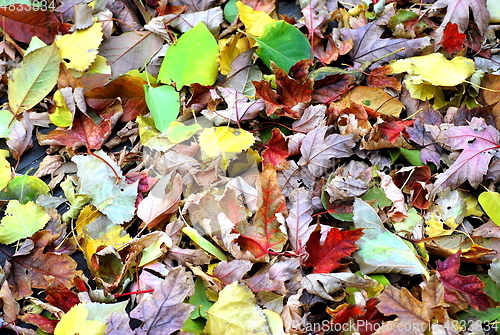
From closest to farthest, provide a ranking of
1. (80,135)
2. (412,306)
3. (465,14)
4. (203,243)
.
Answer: (412,306) → (203,243) → (80,135) → (465,14)

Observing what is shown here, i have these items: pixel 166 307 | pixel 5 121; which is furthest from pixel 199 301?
pixel 5 121

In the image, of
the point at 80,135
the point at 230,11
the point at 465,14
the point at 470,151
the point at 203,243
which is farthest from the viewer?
the point at 230,11

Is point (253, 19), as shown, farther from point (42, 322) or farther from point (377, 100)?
point (42, 322)

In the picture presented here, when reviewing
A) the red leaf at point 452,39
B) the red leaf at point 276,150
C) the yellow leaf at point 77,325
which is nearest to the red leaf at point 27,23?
the red leaf at point 276,150

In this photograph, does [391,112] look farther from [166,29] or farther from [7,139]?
[7,139]

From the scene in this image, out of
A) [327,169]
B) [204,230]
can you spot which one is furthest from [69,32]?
[327,169]

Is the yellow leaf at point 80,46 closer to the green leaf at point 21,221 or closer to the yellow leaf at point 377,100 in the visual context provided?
the green leaf at point 21,221

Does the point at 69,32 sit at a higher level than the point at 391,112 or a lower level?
higher
